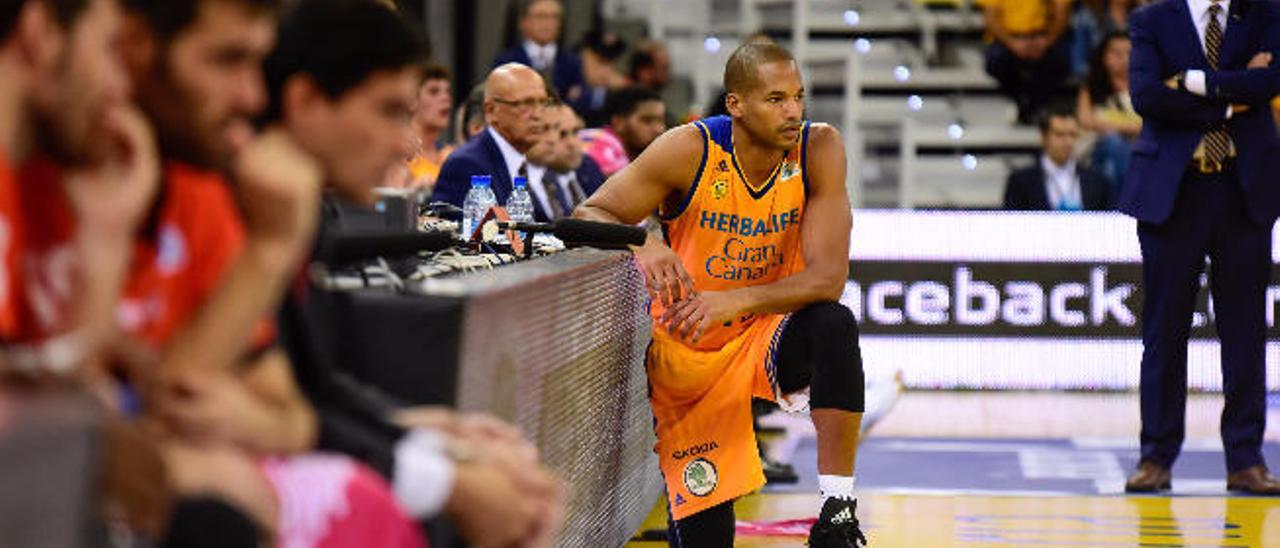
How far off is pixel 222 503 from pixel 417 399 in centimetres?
104

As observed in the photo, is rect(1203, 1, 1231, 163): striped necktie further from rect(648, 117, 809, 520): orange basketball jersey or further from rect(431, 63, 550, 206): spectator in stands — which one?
rect(431, 63, 550, 206): spectator in stands

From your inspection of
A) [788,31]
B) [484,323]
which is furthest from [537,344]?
[788,31]

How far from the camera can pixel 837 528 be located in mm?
6066

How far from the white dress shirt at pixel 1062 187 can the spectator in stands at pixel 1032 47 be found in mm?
1938

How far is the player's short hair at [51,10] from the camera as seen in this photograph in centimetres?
276

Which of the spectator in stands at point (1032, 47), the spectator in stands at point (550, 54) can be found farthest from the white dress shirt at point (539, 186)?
the spectator in stands at point (1032, 47)

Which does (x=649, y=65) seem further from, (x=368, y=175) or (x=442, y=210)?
(x=368, y=175)

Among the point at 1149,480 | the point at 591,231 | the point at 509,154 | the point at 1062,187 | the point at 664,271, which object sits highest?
the point at 591,231

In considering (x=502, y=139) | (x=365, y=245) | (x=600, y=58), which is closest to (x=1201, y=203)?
(x=502, y=139)

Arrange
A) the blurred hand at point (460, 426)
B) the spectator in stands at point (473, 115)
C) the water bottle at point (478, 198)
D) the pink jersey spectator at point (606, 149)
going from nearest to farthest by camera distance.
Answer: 1. the blurred hand at point (460, 426)
2. the water bottle at point (478, 198)
3. the spectator in stands at point (473, 115)
4. the pink jersey spectator at point (606, 149)

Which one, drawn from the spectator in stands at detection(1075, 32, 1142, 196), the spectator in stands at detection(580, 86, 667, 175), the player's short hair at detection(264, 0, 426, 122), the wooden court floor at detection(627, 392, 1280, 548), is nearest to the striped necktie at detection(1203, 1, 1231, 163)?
the wooden court floor at detection(627, 392, 1280, 548)

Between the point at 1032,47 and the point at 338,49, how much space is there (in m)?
12.1

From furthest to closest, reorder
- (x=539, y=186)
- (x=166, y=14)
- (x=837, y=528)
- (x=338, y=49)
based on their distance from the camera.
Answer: (x=539, y=186) < (x=837, y=528) < (x=338, y=49) < (x=166, y=14)

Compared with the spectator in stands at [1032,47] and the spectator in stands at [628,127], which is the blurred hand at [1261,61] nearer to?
the spectator in stands at [628,127]
